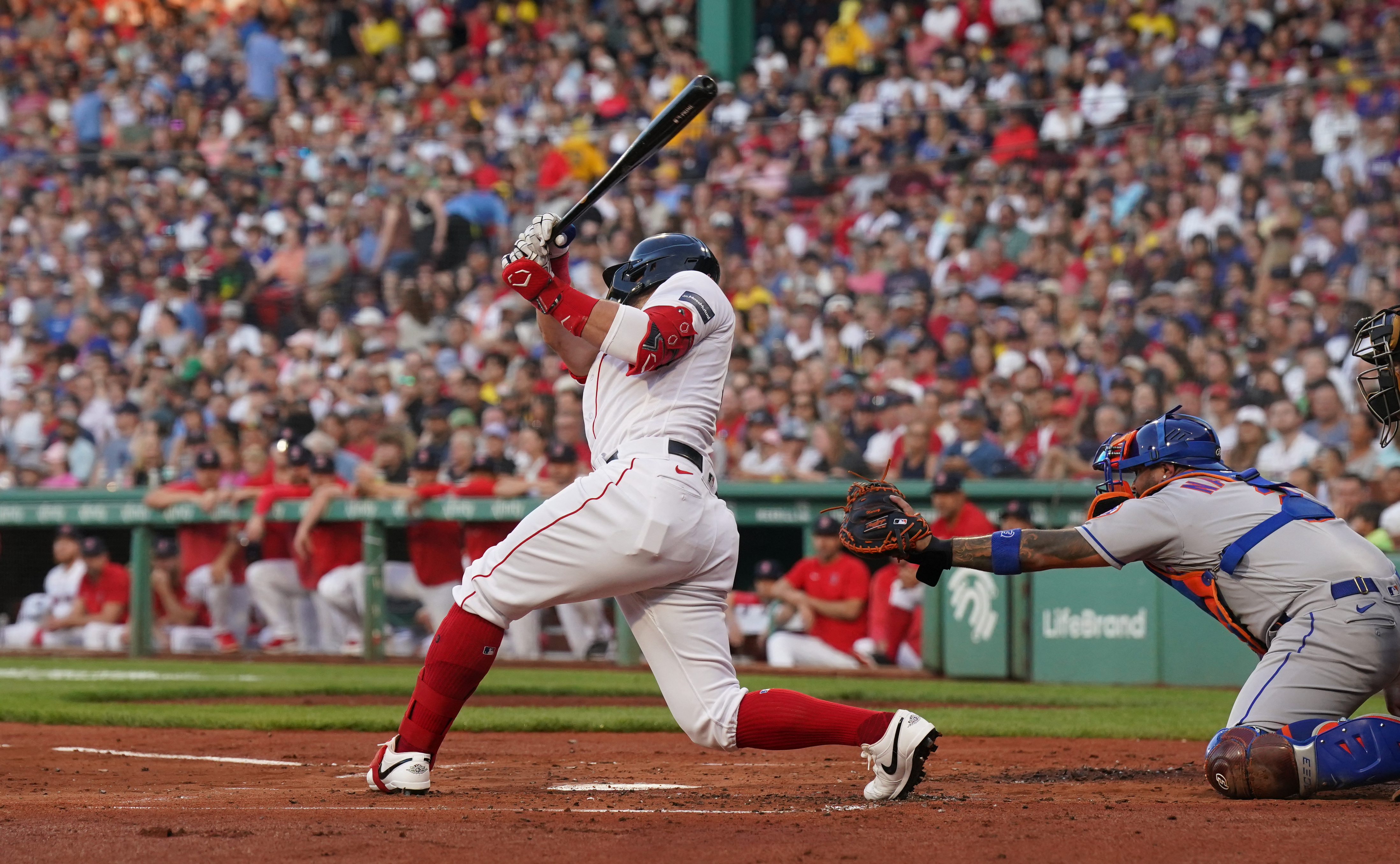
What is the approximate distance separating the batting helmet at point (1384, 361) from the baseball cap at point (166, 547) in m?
9.94

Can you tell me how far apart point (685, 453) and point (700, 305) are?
16.4 inches

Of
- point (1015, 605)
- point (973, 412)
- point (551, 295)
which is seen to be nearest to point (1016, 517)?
point (1015, 605)

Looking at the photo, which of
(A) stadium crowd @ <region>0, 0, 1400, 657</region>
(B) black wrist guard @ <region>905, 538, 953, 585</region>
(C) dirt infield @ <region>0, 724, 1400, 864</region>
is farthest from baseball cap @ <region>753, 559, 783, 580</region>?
(B) black wrist guard @ <region>905, 538, 953, 585</region>

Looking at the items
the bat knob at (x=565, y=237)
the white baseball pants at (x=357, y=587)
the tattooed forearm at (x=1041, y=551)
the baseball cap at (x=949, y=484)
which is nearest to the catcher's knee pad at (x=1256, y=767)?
the tattooed forearm at (x=1041, y=551)

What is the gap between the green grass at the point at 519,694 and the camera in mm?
7387

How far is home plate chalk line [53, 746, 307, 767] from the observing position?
578 centimetres

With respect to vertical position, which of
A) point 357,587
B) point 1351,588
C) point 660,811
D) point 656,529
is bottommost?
point 660,811

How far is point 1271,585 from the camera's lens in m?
4.71

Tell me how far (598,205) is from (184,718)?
8847 millimetres

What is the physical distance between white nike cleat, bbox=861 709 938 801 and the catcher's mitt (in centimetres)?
47

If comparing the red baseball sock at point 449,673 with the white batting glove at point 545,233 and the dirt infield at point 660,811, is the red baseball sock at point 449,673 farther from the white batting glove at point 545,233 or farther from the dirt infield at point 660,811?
the white batting glove at point 545,233

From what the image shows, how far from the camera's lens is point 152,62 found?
66.8ft

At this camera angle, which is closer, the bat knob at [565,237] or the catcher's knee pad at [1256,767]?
Answer: the catcher's knee pad at [1256,767]

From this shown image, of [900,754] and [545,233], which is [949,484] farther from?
[545,233]
